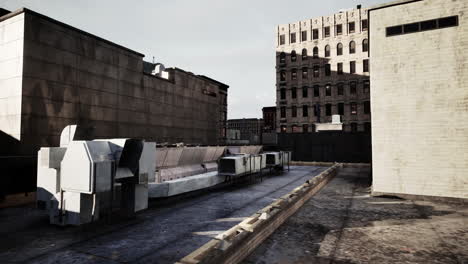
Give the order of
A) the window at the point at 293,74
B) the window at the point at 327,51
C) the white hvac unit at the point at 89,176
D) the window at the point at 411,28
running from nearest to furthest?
1. the white hvac unit at the point at 89,176
2. the window at the point at 411,28
3. the window at the point at 327,51
4. the window at the point at 293,74

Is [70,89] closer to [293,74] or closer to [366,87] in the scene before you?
[293,74]

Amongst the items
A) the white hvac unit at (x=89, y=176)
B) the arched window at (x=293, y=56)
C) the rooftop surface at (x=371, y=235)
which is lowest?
the rooftop surface at (x=371, y=235)

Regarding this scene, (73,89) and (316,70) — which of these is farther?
(316,70)

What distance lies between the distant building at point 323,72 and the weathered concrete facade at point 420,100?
29966mm

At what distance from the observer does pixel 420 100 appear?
1165 cm

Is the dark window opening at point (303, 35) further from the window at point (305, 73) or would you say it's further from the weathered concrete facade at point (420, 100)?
the weathered concrete facade at point (420, 100)

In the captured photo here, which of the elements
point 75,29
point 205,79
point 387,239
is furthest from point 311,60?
point 387,239

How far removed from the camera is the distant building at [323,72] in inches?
1591

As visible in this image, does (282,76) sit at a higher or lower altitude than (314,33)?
lower

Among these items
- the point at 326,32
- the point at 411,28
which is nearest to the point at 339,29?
the point at 326,32

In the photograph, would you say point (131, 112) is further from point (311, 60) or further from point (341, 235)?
point (311, 60)

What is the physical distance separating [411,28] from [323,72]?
105 feet

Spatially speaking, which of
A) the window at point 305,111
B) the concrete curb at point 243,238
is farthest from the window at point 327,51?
the concrete curb at point 243,238

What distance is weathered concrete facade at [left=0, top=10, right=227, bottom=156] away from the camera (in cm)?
1323
